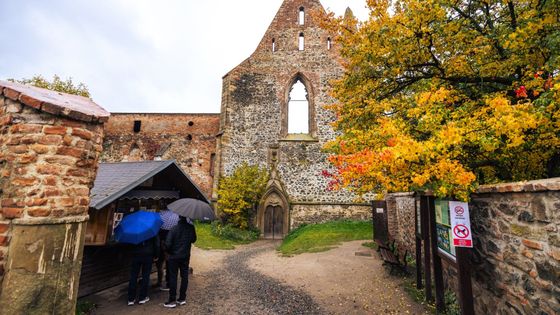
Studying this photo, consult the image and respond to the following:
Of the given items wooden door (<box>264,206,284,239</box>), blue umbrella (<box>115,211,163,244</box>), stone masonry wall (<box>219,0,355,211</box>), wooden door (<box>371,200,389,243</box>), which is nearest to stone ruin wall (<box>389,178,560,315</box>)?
blue umbrella (<box>115,211,163,244</box>)

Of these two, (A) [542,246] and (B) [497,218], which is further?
(B) [497,218]

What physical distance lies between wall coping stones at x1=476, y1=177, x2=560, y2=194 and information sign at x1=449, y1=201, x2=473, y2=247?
35 cm

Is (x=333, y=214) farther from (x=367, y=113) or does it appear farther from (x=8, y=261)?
(x=8, y=261)

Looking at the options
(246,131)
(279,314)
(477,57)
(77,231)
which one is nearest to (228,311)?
(279,314)

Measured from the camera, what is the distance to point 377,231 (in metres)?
10.5

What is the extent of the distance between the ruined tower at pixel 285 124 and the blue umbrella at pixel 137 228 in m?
10.2

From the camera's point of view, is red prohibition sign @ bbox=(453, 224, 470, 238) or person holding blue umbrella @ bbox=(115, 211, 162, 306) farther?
person holding blue umbrella @ bbox=(115, 211, 162, 306)

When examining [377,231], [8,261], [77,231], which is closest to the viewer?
[8,261]

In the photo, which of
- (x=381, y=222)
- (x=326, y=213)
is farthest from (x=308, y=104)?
(x=381, y=222)

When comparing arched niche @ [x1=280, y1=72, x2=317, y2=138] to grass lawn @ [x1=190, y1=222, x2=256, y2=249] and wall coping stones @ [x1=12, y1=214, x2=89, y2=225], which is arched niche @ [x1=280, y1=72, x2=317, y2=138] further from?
wall coping stones @ [x1=12, y1=214, x2=89, y2=225]

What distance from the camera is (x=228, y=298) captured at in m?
5.75

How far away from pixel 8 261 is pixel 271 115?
14647 millimetres

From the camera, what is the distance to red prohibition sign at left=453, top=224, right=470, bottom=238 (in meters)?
3.72

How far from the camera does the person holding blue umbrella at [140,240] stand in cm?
484
